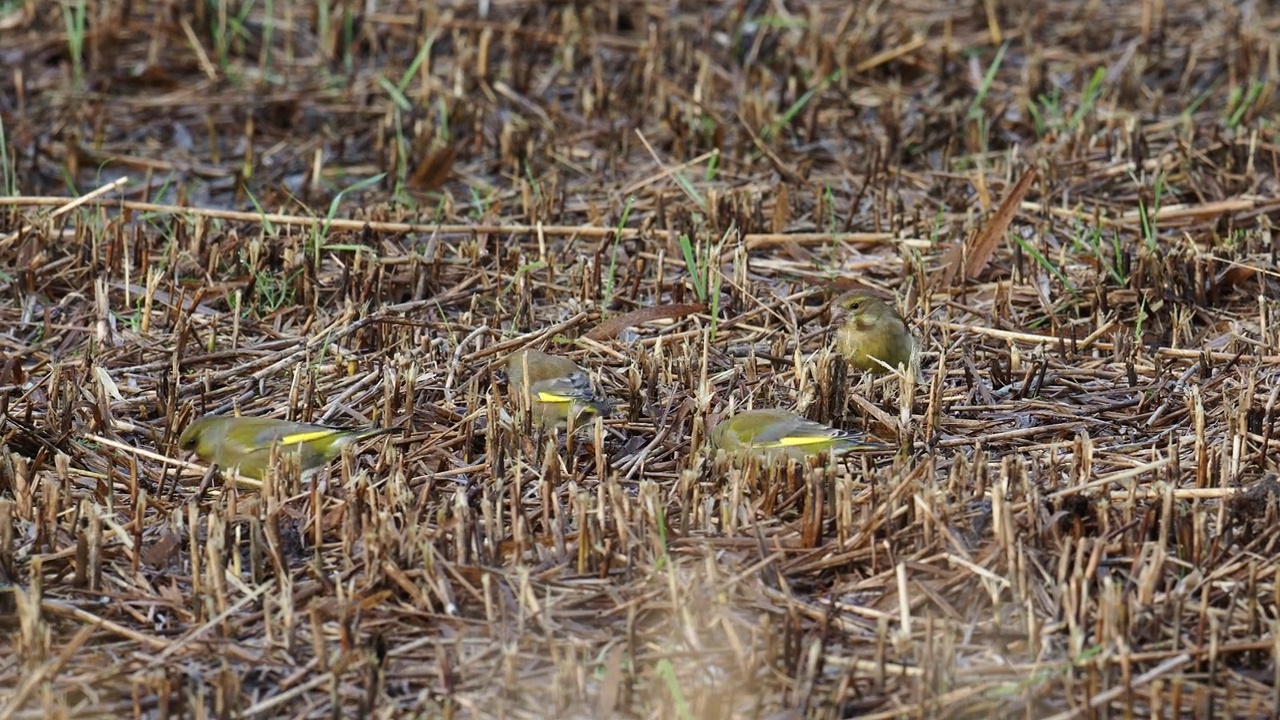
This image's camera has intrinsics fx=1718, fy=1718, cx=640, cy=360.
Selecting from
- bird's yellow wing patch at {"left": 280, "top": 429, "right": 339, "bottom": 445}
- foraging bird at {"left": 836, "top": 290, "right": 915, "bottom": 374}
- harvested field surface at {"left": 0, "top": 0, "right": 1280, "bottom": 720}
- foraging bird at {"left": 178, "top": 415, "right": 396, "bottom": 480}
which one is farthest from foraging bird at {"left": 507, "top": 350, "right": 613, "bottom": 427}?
foraging bird at {"left": 836, "top": 290, "right": 915, "bottom": 374}

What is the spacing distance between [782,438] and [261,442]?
1565 millimetres

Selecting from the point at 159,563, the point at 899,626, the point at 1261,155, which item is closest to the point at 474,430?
the point at 159,563

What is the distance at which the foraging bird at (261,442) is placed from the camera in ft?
16.8

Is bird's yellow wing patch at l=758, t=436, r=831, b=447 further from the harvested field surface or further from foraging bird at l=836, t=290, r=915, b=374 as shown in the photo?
foraging bird at l=836, t=290, r=915, b=374

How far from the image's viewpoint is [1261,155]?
7988 mm

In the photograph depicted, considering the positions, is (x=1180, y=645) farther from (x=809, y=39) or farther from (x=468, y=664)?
(x=809, y=39)

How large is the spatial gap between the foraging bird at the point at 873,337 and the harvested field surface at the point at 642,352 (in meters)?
0.16

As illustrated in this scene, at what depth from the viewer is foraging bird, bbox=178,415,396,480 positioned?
5.12m

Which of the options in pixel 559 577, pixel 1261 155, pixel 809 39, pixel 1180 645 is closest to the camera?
pixel 1180 645

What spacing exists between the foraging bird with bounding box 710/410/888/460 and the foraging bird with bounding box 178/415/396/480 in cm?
103

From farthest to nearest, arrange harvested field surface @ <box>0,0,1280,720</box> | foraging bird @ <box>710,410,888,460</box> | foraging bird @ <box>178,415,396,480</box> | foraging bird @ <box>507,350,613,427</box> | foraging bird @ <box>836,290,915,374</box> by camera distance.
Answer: foraging bird @ <box>836,290,915,374</box> → foraging bird @ <box>507,350,613,427</box> → foraging bird @ <box>178,415,396,480</box> → foraging bird @ <box>710,410,888,460</box> → harvested field surface @ <box>0,0,1280,720</box>

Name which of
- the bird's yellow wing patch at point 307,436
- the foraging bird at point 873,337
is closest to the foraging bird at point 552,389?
the bird's yellow wing patch at point 307,436

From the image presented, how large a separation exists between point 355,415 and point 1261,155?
4640 mm

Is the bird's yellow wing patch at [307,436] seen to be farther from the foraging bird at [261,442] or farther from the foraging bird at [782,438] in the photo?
the foraging bird at [782,438]
